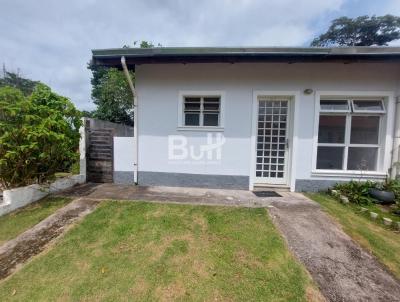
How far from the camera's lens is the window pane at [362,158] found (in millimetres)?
5625

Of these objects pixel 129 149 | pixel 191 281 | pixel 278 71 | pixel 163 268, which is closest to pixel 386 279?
pixel 191 281

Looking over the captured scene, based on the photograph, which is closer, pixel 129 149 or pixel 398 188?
pixel 398 188

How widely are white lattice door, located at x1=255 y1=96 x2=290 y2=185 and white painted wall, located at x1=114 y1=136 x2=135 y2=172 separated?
386 cm

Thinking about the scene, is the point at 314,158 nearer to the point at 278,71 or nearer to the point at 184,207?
the point at 278,71

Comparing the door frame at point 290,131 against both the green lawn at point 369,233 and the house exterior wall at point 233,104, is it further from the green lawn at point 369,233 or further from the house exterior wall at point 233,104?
the green lawn at point 369,233

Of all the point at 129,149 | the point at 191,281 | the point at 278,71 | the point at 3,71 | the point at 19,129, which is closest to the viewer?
the point at 191,281

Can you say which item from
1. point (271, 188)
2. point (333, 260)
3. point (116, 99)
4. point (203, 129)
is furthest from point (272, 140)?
point (116, 99)

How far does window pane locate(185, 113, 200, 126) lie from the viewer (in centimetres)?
579

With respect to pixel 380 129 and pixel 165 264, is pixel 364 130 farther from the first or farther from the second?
pixel 165 264

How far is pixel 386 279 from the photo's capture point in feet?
8.13

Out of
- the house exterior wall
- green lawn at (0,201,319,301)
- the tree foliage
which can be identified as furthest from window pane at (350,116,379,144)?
the tree foliage

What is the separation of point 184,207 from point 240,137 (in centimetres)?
261

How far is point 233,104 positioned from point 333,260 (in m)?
4.13

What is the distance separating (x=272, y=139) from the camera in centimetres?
586
